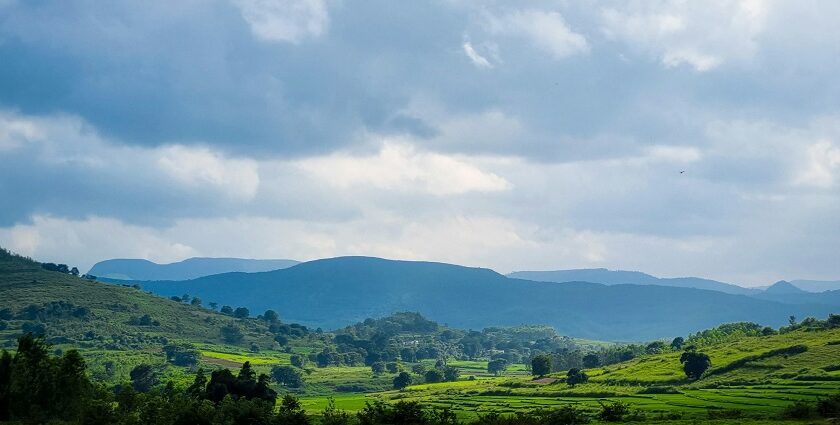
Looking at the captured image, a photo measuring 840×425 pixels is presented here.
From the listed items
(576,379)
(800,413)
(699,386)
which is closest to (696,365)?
(699,386)

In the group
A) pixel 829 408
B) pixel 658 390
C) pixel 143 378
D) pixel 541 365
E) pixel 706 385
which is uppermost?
pixel 541 365

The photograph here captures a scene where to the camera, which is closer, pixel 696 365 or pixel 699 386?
pixel 699 386

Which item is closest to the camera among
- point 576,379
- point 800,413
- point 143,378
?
point 800,413

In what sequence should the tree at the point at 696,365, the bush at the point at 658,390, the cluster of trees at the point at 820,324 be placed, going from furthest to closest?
the cluster of trees at the point at 820,324, the tree at the point at 696,365, the bush at the point at 658,390

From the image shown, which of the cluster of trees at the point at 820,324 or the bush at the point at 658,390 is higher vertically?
the cluster of trees at the point at 820,324

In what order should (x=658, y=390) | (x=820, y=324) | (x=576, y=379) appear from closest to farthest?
(x=658, y=390), (x=576, y=379), (x=820, y=324)

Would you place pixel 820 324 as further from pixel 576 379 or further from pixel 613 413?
pixel 613 413

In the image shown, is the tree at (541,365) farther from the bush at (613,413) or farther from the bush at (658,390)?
the bush at (613,413)

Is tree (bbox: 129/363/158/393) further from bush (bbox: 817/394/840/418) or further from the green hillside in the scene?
bush (bbox: 817/394/840/418)

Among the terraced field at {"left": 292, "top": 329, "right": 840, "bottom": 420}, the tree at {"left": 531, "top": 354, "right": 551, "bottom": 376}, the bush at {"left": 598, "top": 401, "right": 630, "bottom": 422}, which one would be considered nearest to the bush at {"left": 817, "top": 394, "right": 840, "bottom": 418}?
the bush at {"left": 598, "top": 401, "right": 630, "bottom": 422}

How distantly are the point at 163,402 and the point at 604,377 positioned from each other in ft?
336

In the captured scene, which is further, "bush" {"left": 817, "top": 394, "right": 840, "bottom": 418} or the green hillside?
the green hillside

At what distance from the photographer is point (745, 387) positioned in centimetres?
Answer: 11275

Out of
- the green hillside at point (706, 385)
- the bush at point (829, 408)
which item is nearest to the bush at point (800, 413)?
the bush at point (829, 408)
